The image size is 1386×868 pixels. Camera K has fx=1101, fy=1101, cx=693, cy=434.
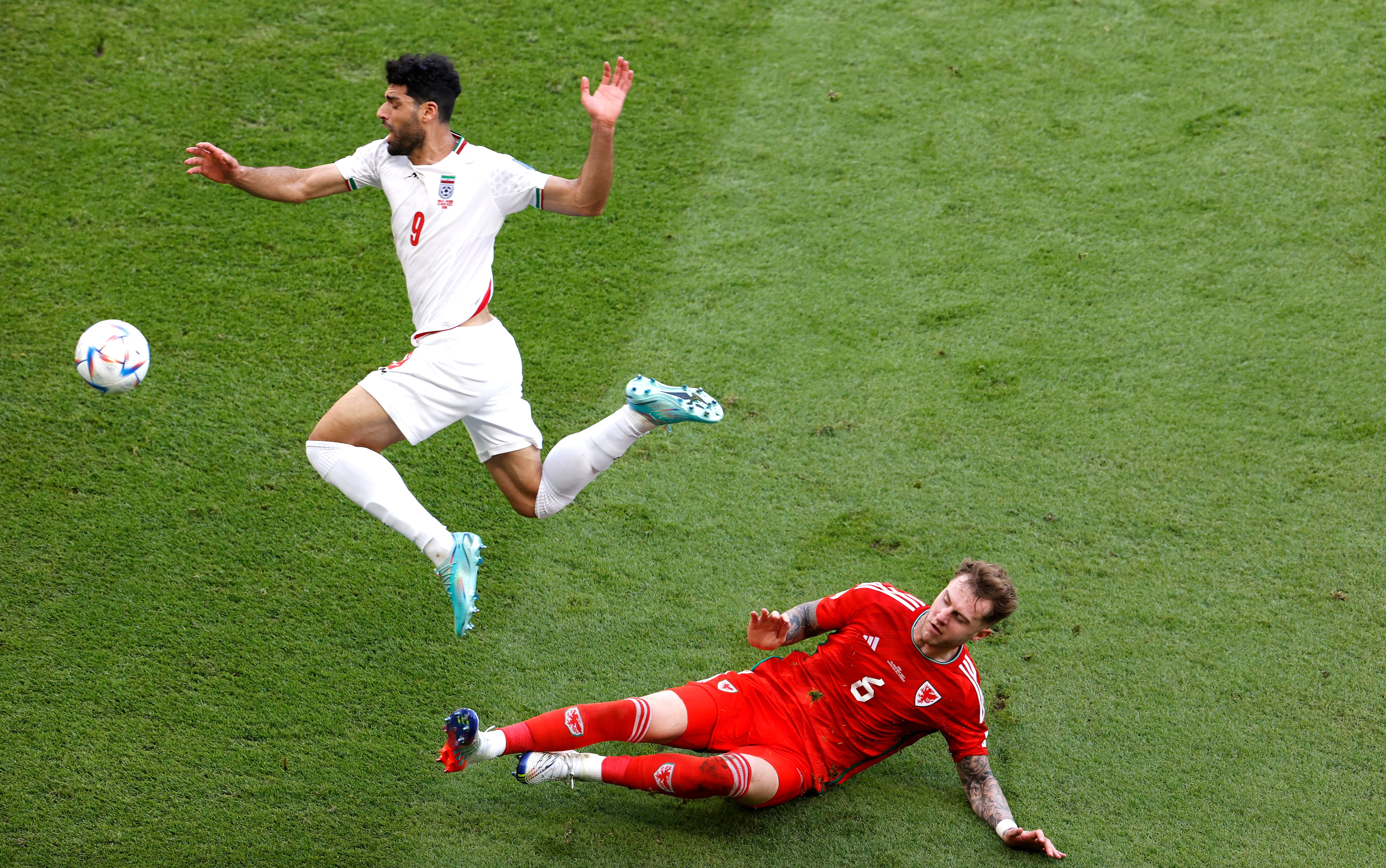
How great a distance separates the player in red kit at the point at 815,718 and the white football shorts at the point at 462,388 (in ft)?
3.45

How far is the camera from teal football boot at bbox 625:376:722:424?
13.5ft

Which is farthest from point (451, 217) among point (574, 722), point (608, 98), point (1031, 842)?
point (1031, 842)

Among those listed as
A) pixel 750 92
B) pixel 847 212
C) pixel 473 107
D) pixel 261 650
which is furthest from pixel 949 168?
pixel 261 650

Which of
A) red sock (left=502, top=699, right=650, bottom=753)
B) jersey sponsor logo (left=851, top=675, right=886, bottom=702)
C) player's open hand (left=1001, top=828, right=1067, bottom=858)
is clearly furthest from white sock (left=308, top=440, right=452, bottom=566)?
player's open hand (left=1001, top=828, right=1067, bottom=858)

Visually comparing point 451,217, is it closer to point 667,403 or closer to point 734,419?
point 667,403

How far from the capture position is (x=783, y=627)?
13.7ft

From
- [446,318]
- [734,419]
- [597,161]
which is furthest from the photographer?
[734,419]

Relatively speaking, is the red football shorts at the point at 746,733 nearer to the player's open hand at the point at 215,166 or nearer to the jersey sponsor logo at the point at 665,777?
the jersey sponsor logo at the point at 665,777

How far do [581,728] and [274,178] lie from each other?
2407 millimetres

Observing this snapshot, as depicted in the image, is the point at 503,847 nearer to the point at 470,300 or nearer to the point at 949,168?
the point at 470,300

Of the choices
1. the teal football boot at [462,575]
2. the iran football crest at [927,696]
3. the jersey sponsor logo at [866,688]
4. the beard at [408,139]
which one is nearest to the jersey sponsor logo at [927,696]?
the iran football crest at [927,696]

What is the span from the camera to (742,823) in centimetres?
419

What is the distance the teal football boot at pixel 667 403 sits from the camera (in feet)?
13.5

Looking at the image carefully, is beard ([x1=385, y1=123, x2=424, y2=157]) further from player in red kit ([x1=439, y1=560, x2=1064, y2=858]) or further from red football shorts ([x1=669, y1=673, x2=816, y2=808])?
red football shorts ([x1=669, y1=673, x2=816, y2=808])
